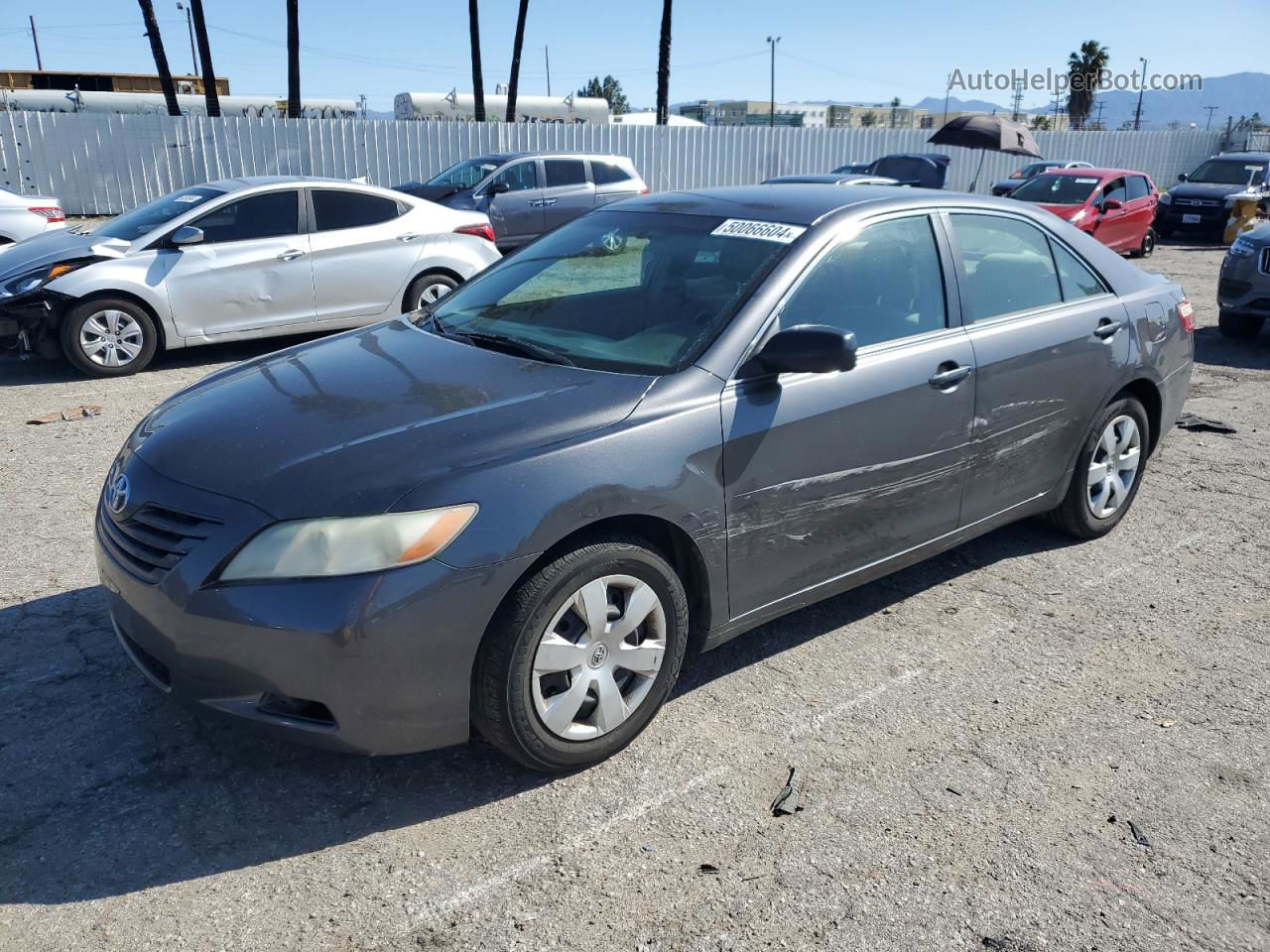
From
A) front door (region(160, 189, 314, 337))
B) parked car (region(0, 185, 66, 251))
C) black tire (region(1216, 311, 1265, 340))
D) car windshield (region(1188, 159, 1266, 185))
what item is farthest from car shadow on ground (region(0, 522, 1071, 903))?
car windshield (region(1188, 159, 1266, 185))

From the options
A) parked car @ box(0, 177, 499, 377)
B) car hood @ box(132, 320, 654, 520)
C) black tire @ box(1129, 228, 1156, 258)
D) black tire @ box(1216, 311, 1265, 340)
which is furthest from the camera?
black tire @ box(1129, 228, 1156, 258)

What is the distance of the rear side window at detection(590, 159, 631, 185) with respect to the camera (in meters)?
16.4

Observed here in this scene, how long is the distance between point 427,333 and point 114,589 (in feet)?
4.86

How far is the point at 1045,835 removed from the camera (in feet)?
9.59

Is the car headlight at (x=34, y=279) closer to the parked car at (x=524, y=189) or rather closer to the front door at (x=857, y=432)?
the front door at (x=857, y=432)

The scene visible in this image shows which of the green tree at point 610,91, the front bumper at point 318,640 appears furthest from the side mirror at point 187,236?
the green tree at point 610,91

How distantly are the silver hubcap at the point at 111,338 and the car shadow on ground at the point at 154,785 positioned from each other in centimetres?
496

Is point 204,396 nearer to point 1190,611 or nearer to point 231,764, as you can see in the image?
point 231,764

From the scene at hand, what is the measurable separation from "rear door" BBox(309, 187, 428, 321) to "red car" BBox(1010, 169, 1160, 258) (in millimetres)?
11966

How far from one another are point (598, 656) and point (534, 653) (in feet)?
0.80

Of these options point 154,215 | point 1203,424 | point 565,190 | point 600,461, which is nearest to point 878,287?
point 600,461

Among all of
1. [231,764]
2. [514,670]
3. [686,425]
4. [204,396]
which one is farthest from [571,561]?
[204,396]

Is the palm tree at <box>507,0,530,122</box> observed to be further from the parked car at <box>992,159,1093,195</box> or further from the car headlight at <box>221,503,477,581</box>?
the car headlight at <box>221,503,477,581</box>

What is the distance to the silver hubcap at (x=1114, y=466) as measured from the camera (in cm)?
491
